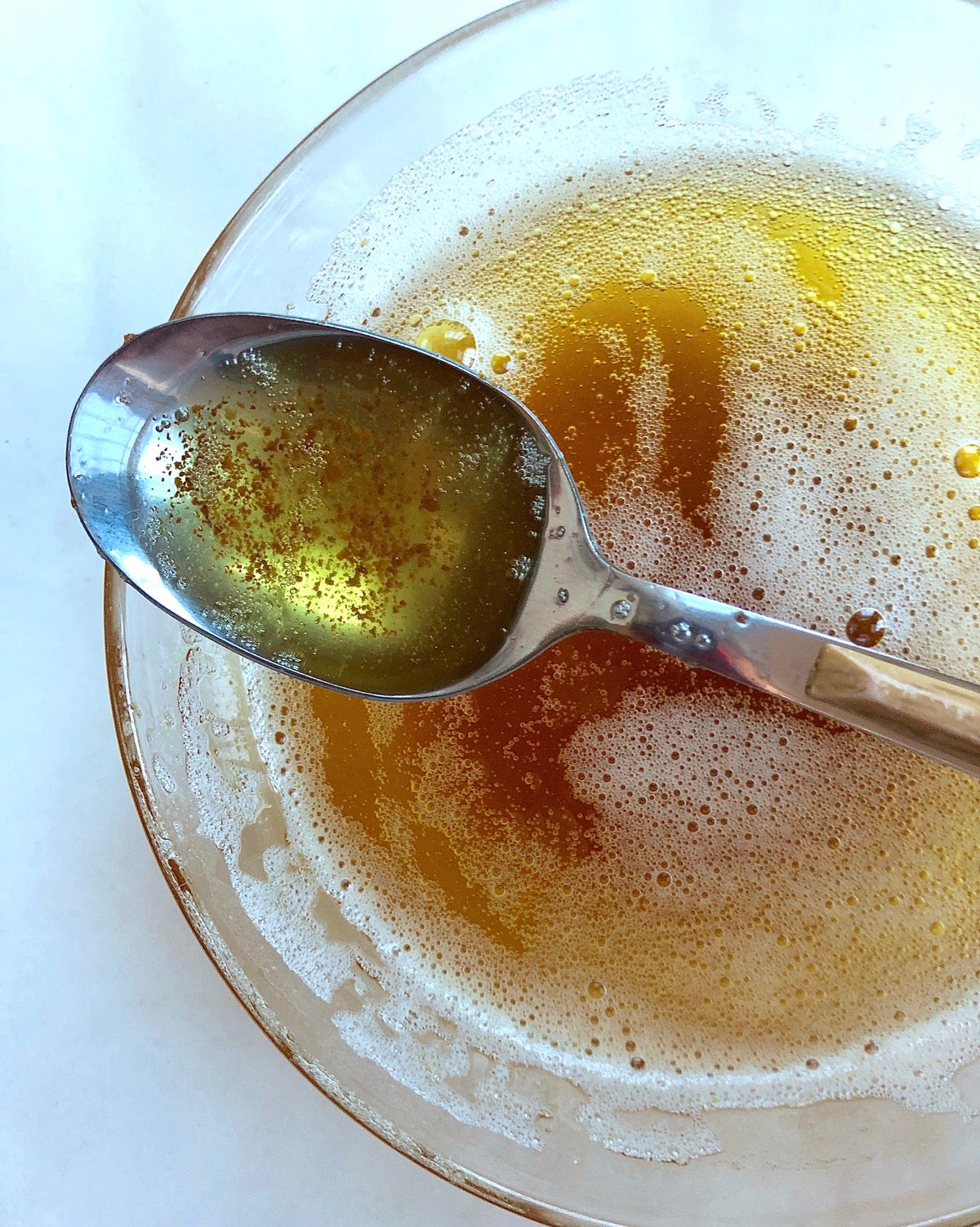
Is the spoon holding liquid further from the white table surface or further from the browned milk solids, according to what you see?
the white table surface

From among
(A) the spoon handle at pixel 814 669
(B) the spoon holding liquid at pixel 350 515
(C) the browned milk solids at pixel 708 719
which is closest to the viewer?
(A) the spoon handle at pixel 814 669

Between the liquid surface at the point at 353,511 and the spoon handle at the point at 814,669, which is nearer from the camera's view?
the spoon handle at the point at 814,669

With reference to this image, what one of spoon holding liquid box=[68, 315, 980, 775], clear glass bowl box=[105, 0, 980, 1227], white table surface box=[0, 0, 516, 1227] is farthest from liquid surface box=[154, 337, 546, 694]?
white table surface box=[0, 0, 516, 1227]

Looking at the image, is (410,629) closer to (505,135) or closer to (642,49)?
(505,135)

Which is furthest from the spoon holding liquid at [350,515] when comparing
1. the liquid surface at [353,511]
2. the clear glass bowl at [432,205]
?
the clear glass bowl at [432,205]

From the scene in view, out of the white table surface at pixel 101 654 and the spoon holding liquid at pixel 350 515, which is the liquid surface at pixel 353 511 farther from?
the white table surface at pixel 101 654

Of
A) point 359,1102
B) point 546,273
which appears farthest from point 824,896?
point 546,273

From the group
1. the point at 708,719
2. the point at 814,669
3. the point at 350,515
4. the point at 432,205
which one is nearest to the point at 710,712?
the point at 708,719
